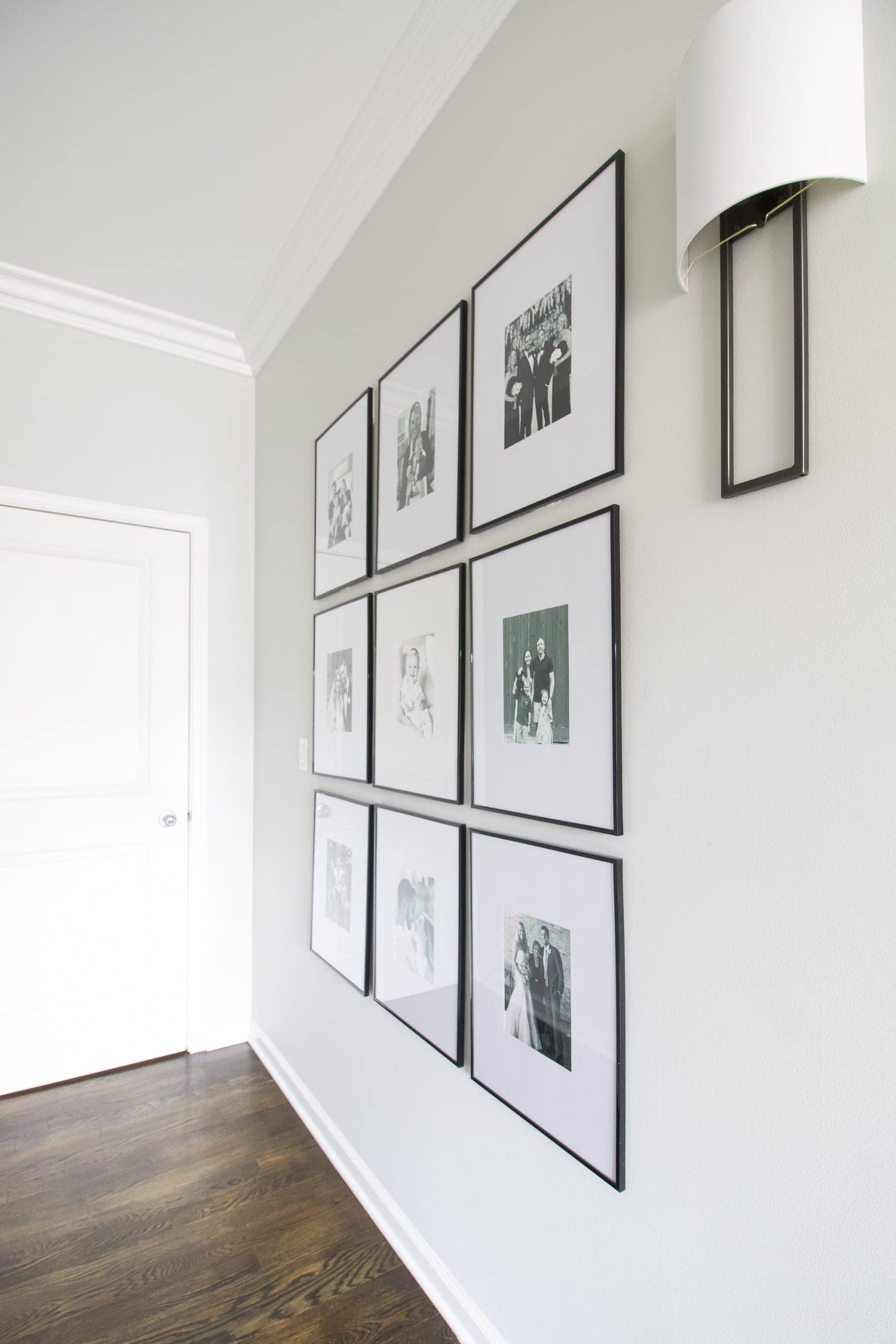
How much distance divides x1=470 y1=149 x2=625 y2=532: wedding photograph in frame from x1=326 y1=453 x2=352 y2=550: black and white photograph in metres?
0.69

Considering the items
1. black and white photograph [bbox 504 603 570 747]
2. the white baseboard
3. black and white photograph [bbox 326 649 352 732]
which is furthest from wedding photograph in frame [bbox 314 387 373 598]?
the white baseboard

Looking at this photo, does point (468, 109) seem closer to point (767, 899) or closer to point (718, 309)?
point (718, 309)

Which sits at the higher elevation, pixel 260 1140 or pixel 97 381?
pixel 97 381

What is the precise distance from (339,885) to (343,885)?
28 mm

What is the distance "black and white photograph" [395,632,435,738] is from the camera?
1.67 metres

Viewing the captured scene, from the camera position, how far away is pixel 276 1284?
1.65m

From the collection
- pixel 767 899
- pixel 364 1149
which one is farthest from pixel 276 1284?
pixel 767 899

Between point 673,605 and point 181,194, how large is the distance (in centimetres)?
207

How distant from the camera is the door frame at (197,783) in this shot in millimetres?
2807

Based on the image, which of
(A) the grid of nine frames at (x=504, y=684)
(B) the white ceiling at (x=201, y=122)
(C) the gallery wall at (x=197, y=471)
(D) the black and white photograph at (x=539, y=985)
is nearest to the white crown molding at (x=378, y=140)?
(B) the white ceiling at (x=201, y=122)

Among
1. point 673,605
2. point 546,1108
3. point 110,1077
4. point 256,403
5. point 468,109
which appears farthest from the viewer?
point 256,403

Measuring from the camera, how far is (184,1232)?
71.9 inches

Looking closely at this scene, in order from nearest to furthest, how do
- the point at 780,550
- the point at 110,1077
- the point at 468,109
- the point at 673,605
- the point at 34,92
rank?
1. the point at 780,550
2. the point at 673,605
3. the point at 468,109
4. the point at 34,92
5. the point at 110,1077

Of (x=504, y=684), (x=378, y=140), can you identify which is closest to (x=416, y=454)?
(x=504, y=684)
